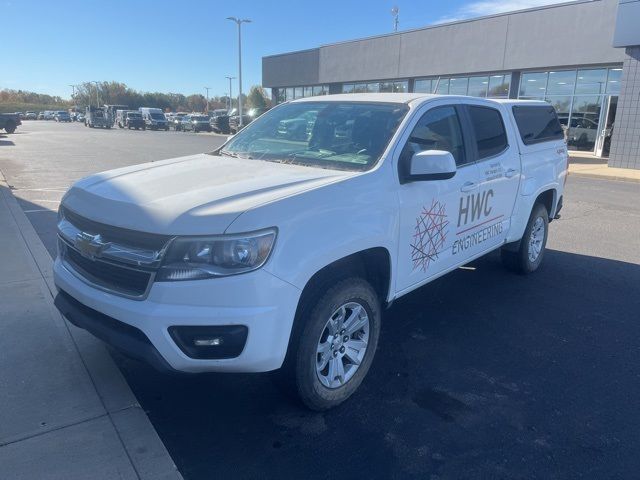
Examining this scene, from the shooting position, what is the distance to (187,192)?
3.00 m

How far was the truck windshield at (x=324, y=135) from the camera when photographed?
366 cm

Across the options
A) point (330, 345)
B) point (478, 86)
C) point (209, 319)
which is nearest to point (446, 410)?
point (330, 345)

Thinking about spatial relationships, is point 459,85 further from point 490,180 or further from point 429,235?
point 429,235

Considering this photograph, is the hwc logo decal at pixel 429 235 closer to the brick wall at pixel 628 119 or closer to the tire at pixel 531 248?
the tire at pixel 531 248

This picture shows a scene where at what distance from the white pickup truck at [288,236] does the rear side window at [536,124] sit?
103cm

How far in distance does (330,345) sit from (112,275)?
1.31 metres

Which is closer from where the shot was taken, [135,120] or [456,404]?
[456,404]

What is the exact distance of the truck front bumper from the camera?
102 inches

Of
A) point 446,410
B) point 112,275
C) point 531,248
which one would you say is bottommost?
point 446,410

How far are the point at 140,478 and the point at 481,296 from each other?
374 centimetres

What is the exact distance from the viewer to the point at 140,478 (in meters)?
2.59

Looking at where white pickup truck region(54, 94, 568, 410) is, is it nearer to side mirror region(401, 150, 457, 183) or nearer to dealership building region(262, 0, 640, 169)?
side mirror region(401, 150, 457, 183)

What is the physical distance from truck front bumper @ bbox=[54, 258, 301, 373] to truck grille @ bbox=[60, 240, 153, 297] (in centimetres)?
6

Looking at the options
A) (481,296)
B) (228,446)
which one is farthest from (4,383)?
(481,296)
